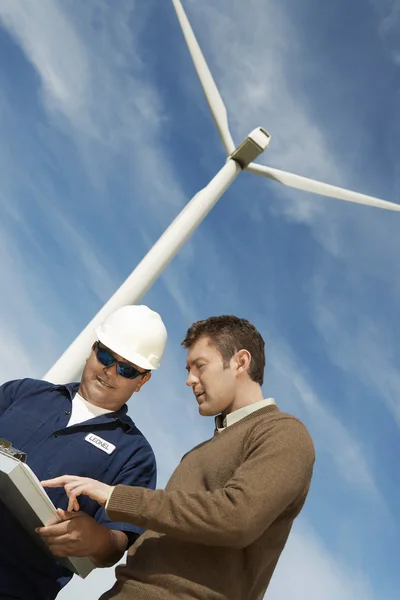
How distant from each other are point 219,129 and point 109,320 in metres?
18.8

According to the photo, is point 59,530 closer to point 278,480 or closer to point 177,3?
point 278,480

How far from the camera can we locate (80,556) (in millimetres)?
5219

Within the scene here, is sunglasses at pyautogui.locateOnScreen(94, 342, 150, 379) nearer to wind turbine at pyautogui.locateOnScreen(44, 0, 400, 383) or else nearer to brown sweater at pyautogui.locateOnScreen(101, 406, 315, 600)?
brown sweater at pyautogui.locateOnScreen(101, 406, 315, 600)

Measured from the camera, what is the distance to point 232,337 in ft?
20.5

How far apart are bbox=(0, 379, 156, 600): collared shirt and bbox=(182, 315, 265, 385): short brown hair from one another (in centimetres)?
124

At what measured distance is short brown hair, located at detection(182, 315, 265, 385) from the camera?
6.16 metres

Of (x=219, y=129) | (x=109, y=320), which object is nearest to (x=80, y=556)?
(x=109, y=320)

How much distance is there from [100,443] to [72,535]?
1507mm

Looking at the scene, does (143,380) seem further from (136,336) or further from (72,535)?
(72,535)

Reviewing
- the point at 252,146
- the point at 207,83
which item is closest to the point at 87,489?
the point at 252,146

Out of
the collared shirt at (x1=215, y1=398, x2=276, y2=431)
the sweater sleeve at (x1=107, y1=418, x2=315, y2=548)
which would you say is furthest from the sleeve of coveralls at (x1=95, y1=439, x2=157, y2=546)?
the sweater sleeve at (x1=107, y1=418, x2=315, y2=548)

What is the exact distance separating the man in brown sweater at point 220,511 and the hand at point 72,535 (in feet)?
0.68

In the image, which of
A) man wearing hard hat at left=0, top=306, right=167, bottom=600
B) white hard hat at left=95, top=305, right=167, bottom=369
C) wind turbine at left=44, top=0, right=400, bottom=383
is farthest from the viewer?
wind turbine at left=44, top=0, right=400, bottom=383

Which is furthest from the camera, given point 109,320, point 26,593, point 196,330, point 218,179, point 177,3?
point 177,3
